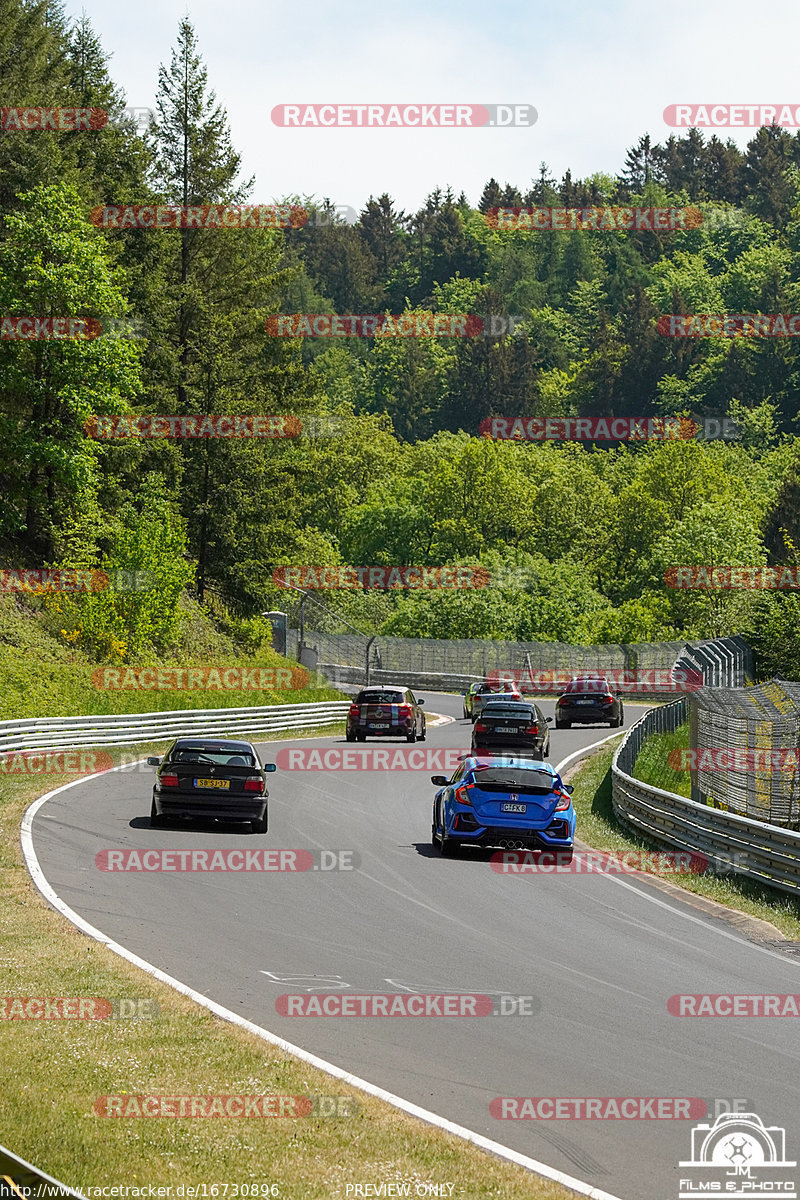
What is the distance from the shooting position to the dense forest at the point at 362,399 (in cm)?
4634

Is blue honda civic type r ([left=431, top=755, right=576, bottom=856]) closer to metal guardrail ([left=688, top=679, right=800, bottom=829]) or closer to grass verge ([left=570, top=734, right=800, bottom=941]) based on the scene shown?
grass verge ([left=570, top=734, right=800, bottom=941])

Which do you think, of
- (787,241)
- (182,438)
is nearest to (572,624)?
(182,438)

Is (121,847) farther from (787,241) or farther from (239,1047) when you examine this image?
(787,241)

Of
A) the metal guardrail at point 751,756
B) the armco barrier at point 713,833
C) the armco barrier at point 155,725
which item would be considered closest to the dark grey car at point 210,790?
the armco barrier at point 713,833

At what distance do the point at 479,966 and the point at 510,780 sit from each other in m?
6.65

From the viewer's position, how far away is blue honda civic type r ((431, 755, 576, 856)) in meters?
18.2

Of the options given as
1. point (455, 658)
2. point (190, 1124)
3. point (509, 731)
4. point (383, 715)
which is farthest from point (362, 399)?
point (190, 1124)

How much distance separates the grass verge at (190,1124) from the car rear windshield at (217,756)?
995 cm

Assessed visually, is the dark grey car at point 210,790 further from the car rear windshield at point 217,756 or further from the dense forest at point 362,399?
the dense forest at point 362,399

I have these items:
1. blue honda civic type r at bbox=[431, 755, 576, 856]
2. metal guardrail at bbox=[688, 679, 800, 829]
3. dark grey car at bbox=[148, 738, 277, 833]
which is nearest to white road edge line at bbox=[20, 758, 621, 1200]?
dark grey car at bbox=[148, 738, 277, 833]

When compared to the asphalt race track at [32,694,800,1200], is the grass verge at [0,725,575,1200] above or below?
above

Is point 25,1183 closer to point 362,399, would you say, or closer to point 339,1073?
point 339,1073

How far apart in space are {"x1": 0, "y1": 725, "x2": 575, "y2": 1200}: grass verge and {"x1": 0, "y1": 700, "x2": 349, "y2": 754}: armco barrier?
2168 cm

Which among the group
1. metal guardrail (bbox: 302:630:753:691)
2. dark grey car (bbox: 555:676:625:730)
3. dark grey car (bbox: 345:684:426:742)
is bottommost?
metal guardrail (bbox: 302:630:753:691)
